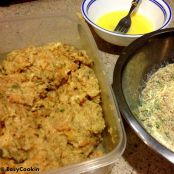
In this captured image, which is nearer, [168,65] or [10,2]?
[168,65]

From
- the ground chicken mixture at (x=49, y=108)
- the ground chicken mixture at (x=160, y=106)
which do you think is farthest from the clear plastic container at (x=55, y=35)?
the ground chicken mixture at (x=160, y=106)

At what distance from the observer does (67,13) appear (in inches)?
39.4

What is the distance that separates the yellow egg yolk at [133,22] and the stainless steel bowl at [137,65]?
16 centimetres

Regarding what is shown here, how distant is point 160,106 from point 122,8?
51cm

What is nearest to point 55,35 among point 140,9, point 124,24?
point 124,24

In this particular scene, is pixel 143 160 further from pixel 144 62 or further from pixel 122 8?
pixel 122 8

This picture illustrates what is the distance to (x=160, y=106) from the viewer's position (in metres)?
0.94

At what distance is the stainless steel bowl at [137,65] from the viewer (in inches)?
29.8

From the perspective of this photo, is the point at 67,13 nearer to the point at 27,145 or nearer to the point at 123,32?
the point at 123,32

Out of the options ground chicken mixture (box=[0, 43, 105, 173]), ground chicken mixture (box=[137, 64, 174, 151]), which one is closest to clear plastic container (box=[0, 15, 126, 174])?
ground chicken mixture (box=[0, 43, 105, 173])

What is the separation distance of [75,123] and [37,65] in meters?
0.22

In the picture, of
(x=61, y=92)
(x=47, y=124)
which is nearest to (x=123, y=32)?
(x=61, y=92)

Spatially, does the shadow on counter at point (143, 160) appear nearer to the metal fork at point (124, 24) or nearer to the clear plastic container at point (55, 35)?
the clear plastic container at point (55, 35)

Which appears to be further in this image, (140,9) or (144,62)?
(140,9)
